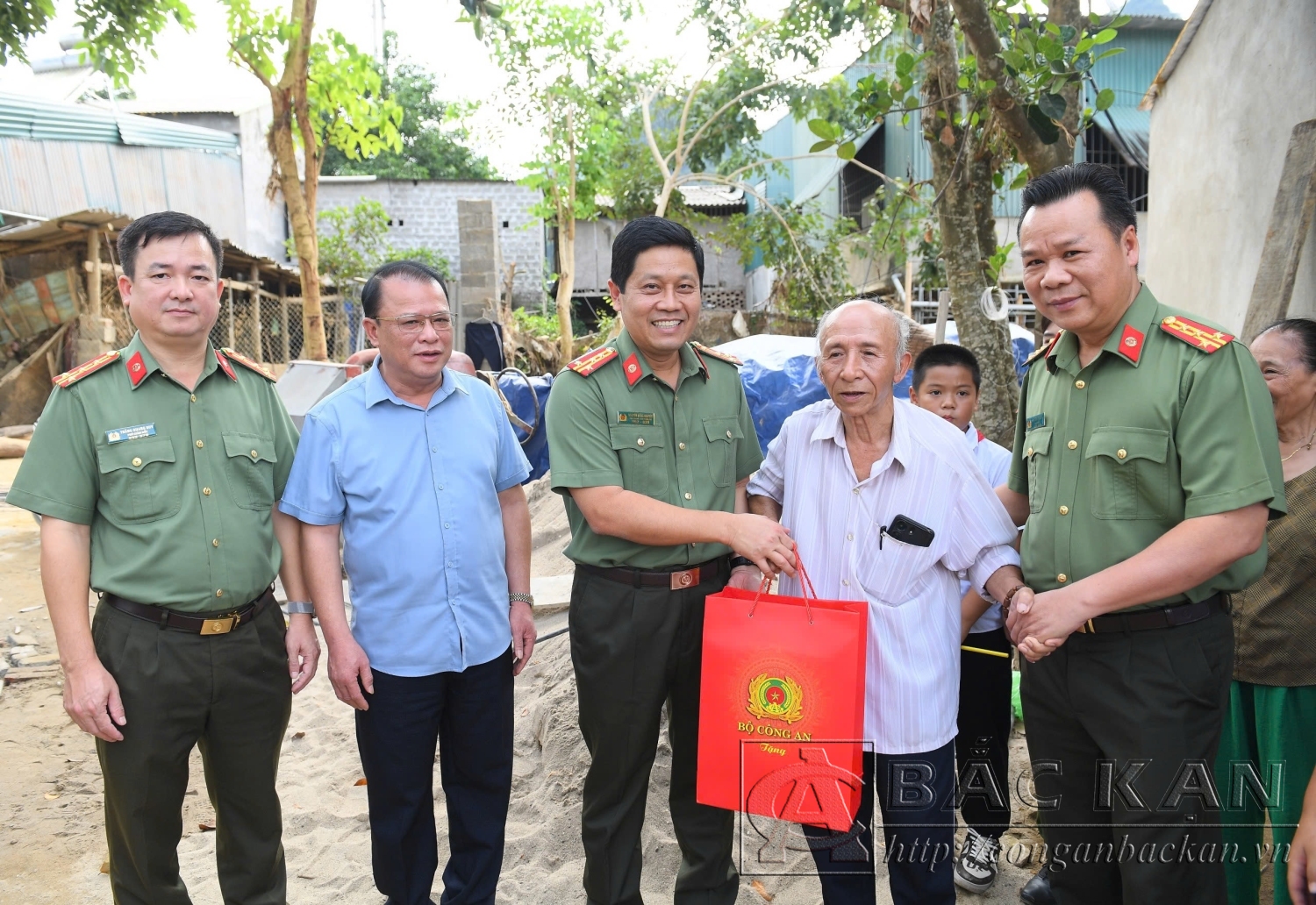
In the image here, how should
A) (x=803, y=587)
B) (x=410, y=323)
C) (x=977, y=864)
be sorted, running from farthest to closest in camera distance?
(x=977, y=864) < (x=410, y=323) < (x=803, y=587)

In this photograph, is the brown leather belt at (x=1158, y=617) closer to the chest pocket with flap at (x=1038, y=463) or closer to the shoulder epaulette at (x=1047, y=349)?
the chest pocket with flap at (x=1038, y=463)

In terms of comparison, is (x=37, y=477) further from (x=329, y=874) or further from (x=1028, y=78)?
(x=1028, y=78)

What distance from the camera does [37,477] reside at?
2393 mm

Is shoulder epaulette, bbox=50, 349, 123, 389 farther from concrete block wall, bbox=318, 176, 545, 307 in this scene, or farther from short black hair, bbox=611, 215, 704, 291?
concrete block wall, bbox=318, 176, 545, 307

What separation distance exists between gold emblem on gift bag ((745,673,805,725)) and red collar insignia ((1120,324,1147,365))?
1110 millimetres

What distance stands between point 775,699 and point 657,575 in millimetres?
535

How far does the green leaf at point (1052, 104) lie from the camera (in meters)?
3.39

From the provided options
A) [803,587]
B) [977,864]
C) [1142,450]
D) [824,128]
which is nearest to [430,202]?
[824,128]

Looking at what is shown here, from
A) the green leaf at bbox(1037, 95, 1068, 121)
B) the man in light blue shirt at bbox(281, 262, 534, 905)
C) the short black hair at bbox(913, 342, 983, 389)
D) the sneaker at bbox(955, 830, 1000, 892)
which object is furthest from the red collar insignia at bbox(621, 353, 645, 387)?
the sneaker at bbox(955, 830, 1000, 892)

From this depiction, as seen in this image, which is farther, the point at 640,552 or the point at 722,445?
the point at 722,445

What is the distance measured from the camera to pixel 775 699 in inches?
88.4

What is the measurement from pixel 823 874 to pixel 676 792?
510mm

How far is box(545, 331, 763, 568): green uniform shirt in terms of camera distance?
262cm

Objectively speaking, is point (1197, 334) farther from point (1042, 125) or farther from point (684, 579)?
point (1042, 125)
